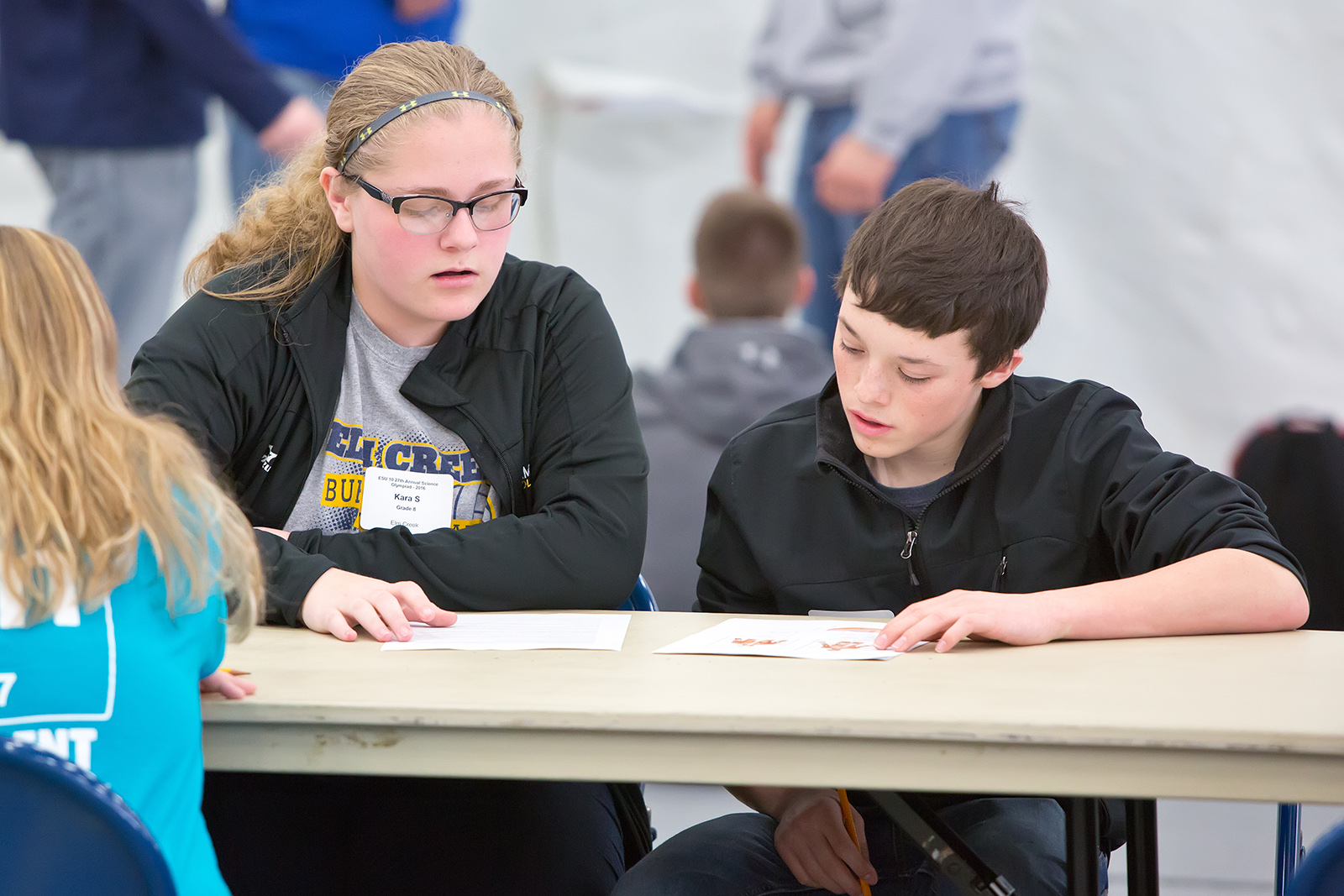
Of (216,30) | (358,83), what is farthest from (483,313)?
(216,30)

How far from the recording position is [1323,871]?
84cm

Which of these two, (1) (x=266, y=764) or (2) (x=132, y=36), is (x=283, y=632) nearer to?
(1) (x=266, y=764)

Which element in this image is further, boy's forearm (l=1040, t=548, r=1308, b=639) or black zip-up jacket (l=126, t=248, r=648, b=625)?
black zip-up jacket (l=126, t=248, r=648, b=625)

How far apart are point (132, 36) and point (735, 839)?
298cm

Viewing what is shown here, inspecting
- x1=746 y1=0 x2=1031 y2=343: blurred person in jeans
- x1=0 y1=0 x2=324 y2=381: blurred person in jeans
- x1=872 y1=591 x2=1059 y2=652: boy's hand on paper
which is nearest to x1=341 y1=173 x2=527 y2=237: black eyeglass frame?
x1=872 y1=591 x2=1059 y2=652: boy's hand on paper

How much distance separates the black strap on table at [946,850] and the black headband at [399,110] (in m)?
0.95

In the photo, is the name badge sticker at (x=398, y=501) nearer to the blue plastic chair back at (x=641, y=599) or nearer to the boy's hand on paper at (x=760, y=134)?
the blue plastic chair back at (x=641, y=599)

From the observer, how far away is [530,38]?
441 cm

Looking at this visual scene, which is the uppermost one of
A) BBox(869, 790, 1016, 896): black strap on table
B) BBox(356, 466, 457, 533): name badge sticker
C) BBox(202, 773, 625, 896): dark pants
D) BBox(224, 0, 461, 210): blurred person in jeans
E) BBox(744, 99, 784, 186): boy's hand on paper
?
BBox(224, 0, 461, 210): blurred person in jeans

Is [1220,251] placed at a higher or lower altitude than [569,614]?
higher

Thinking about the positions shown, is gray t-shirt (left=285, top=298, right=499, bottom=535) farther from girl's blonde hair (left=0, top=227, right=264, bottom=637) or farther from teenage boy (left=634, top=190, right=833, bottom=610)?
teenage boy (left=634, top=190, right=833, bottom=610)

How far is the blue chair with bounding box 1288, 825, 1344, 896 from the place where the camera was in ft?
2.74

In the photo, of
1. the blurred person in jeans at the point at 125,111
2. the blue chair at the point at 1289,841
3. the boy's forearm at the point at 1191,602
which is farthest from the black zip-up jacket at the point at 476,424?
the blurred person in jeans at the point at 125,111

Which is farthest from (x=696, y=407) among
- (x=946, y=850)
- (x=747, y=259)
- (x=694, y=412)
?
(x=946, y=850)
